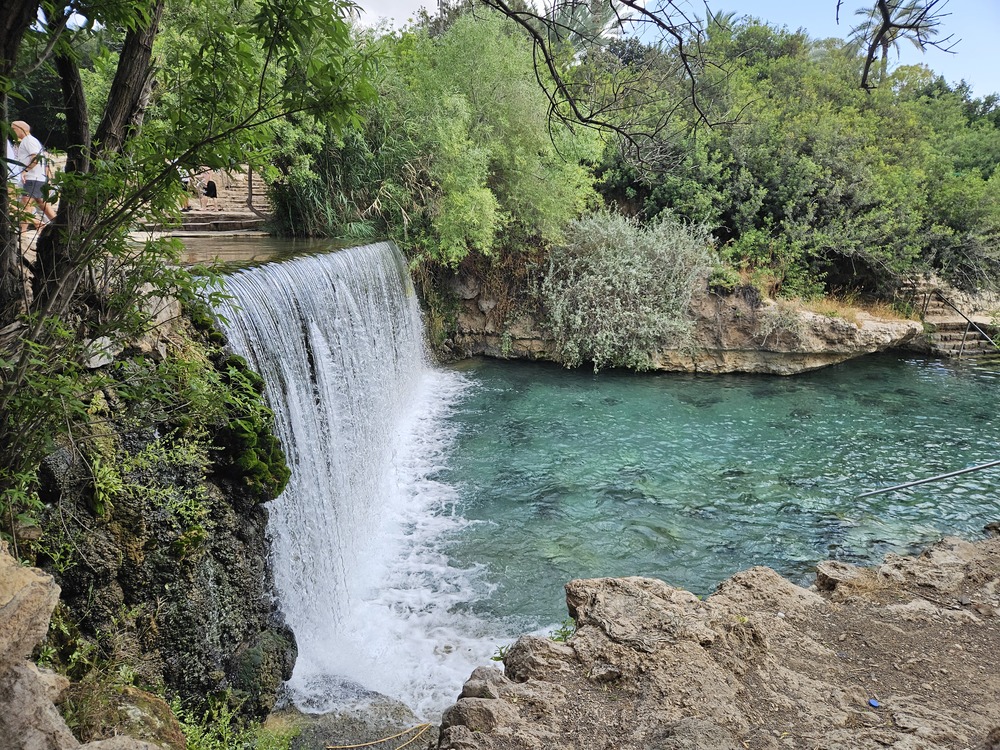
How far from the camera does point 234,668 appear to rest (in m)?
3.89

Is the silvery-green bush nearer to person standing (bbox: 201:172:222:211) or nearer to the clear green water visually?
A: the clear green water

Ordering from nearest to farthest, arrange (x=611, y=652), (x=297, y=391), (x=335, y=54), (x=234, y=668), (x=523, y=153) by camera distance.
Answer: (x=335, y=54) < (x=611, y=652) < (x=234, y=668) < (x=297, y=391) < (x=523, y=153)

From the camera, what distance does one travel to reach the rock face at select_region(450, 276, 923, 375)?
463 inches

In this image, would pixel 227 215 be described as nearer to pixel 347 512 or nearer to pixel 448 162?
pixel 448 162

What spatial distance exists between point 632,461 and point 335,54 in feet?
21.7

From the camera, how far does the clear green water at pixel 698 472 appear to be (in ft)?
20.5

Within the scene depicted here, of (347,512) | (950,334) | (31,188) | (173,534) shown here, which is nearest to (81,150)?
(31,188)

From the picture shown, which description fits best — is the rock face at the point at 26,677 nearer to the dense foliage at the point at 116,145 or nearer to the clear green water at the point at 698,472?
Result: the dense foliage at the point at 116,145

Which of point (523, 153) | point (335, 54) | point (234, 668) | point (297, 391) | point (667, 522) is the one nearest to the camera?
point (335, 54)

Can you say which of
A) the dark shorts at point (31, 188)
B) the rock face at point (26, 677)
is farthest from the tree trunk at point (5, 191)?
the rock face at point (26, 677)

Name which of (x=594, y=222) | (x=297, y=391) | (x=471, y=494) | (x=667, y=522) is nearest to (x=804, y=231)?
(x=594, y=222)

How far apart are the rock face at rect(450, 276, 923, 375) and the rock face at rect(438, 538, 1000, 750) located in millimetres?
7831

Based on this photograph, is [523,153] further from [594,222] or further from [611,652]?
[611,652]

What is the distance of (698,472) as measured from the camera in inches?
318
